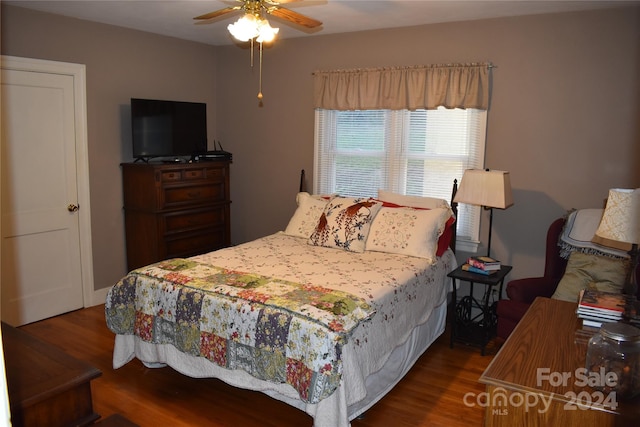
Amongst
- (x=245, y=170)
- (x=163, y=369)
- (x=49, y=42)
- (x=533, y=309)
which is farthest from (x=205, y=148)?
(x=533, y=309)

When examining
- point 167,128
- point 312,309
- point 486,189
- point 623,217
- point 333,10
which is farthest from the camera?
point 167,128

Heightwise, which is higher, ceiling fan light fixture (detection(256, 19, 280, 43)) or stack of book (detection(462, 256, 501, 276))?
ceiling fan light fixture (detection(256, 19, 280, 43))

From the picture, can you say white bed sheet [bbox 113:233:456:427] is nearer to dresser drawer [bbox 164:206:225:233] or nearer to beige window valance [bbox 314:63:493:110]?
dresser drawer [bbox 164:206:225:233]

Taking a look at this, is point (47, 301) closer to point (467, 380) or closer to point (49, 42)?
point (49, 42)

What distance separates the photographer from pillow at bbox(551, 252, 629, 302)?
3285 millimetres

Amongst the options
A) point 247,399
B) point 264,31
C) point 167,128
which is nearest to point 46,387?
point 247,399

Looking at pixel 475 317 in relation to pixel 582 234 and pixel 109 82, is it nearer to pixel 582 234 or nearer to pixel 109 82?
pixel 582 234

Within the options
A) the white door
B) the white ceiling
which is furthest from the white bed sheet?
the white ceiling

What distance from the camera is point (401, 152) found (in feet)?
15.3

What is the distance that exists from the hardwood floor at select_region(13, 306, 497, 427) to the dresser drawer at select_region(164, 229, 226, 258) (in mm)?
1276

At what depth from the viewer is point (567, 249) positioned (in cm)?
364

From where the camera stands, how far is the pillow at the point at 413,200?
4215mm

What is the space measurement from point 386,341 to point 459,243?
1.78 metres

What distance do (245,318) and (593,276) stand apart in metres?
2.28
